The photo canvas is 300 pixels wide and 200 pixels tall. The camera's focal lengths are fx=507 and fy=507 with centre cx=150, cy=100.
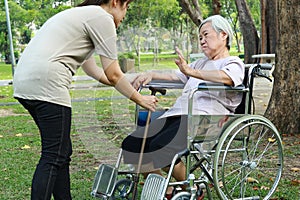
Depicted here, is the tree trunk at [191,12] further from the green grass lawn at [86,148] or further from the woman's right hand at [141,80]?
the woman's right hand at [141,80]

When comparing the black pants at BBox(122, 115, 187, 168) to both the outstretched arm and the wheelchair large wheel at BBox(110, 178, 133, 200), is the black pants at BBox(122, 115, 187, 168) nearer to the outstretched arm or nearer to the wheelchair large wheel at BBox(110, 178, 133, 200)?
the wheelchair large wheel at BBox(110, 178, 133, 200)

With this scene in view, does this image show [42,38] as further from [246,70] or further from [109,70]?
[246,70]

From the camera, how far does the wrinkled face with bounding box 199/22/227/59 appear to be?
126 inches

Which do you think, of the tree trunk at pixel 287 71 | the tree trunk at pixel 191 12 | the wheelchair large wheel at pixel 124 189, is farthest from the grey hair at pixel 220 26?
the tree trunk at pixel 191 12

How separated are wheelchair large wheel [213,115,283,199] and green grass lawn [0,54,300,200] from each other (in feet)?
0.47

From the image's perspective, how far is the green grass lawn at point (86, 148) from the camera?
3.68m

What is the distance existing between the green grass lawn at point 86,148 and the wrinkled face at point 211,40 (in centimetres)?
24

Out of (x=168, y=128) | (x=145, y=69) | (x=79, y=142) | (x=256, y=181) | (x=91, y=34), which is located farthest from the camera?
(x=79, y=142)

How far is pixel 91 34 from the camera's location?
2570mm

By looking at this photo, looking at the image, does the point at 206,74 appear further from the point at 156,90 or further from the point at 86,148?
the point at 86,148

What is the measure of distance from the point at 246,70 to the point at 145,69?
2.14 feet

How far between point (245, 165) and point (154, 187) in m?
0.65

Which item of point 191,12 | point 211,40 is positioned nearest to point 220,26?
point 211,40

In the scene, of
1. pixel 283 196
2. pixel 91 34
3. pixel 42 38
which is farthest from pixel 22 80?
pixel 283 196
